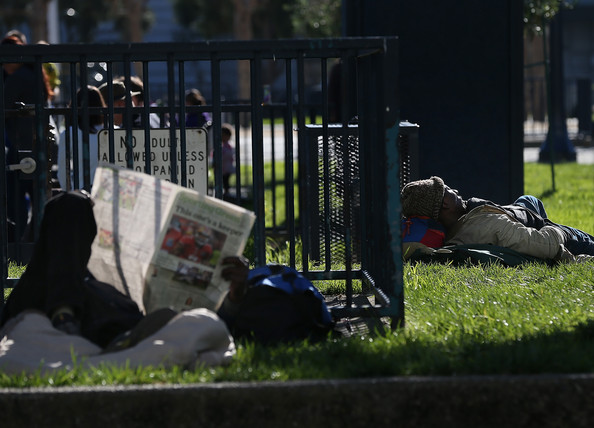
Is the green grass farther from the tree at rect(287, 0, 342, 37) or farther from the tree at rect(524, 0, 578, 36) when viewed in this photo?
the tree at rect(287, 0, 342, 37)

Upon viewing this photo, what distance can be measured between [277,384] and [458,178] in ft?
16.6

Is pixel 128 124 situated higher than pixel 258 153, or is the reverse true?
pixel 128 124

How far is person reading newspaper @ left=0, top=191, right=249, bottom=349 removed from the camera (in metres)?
4.23

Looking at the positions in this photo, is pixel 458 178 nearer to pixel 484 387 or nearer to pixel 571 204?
pixel 571 204

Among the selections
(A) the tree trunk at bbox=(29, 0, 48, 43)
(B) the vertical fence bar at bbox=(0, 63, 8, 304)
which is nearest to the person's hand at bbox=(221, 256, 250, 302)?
(B) the vertical fence bar at bbox=(0, 63, 8, 304)

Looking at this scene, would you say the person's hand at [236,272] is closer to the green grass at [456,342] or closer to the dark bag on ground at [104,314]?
the green grass at [456,342]

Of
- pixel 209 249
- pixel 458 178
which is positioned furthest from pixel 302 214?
pixel 458 178

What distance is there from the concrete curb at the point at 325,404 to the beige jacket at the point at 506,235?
104 inches

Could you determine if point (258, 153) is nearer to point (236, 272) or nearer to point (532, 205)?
point (236, 272)

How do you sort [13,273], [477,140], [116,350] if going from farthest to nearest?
[477,140], [13,273], [116,350]

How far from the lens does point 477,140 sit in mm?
8570

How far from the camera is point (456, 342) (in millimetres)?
4324

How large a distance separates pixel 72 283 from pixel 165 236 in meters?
0.38

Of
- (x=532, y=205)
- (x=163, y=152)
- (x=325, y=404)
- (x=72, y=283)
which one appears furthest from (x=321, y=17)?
(x=325, y=404)
